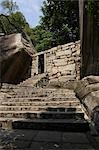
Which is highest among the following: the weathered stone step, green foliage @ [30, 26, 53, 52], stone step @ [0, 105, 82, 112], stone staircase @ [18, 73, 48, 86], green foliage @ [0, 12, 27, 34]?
green foliage @ [0, 12, 27, 34]

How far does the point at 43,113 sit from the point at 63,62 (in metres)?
11.5

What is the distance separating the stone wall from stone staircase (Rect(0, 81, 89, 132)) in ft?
27.9

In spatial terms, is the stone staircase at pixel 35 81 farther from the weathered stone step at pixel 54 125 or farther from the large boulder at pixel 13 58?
the weathered stone step at pixel 54 125

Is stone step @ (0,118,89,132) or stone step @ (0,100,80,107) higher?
stone step @ (0,100,80,107)

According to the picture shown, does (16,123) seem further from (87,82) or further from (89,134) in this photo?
(87,82)

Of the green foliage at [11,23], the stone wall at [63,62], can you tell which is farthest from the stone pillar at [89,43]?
the green foliage at [11,23]

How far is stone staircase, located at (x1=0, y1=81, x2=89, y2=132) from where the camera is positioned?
4414mm

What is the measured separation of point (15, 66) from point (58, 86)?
5938mm

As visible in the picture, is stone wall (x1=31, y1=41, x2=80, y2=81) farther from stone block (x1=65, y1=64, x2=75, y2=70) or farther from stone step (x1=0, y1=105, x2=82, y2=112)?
stone step (x1=0, y1=105, x2=82, y2=112)

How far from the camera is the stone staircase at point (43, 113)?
441cm

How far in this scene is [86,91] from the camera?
6188mm

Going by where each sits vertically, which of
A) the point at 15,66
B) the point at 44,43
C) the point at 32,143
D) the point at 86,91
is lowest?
the point at 32,143

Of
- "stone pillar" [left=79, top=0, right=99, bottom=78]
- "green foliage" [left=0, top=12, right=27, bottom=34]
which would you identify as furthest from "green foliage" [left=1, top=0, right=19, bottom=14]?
"stone pillar" [left=79, top=0, right=99, bottom=78]

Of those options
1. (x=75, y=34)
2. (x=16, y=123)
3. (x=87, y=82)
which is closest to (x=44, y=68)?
(x=75, y=34)
